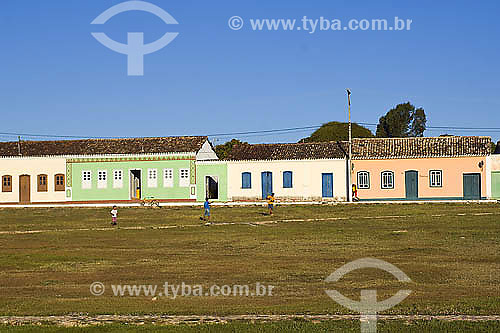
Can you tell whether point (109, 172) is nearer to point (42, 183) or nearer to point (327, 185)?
point (42, 183)

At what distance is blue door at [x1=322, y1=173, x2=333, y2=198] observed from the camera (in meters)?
45.2

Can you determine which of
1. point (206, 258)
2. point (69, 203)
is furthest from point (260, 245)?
point (69, 203)

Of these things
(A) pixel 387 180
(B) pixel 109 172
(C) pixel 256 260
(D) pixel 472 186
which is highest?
(B) pixel 109 172

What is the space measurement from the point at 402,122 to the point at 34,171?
51.6m

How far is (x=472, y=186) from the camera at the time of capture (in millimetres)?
43281

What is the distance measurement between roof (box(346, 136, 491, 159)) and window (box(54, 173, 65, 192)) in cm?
2035

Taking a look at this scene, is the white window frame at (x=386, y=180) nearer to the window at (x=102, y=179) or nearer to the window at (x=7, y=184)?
the window at (x=102, y=179)

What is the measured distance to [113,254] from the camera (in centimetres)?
2005

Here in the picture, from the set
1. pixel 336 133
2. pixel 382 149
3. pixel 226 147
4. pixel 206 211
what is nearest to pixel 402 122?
pixel 336 133

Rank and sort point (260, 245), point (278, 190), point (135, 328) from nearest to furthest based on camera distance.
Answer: point (135, 328), point (260, 245), point (278, 190)

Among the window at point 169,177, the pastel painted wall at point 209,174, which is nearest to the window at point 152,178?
the window at point 169,177

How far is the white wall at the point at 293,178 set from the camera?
148 ft

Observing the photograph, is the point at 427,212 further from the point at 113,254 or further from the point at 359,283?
the point at 359,283

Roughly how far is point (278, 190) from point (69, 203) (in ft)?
47.7
